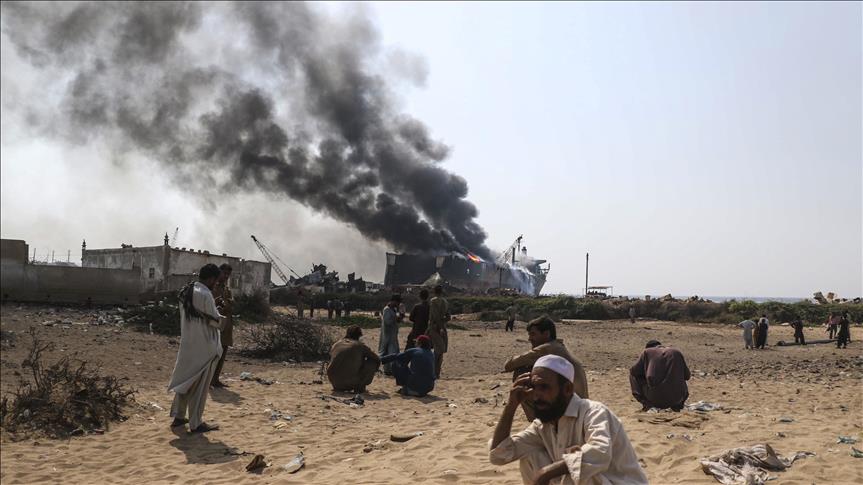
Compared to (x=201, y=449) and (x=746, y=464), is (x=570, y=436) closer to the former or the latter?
(x=746, y=464)

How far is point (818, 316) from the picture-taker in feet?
131

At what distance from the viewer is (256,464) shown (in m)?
6.06

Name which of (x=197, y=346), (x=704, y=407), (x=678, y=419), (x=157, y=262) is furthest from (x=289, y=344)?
(x=157, y=262)

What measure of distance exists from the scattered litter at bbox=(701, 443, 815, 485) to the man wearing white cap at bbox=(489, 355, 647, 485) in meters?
2.99

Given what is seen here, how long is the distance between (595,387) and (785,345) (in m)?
16.4

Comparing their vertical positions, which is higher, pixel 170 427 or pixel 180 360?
pixel 180 360

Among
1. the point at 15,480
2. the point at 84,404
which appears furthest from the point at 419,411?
the point at 15,480

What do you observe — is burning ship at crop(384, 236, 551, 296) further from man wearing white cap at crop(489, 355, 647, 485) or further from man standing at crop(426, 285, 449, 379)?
man wearing white cap at crop(489, 355, 647, 485)

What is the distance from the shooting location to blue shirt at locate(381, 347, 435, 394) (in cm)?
1055

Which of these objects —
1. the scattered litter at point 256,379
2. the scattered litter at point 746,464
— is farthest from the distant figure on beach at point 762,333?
the scattered litter at point 256,379

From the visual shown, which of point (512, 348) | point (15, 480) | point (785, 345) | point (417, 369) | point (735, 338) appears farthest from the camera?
point (735, 338)

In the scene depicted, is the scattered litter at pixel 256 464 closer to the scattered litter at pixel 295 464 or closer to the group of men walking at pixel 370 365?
the scattered litter at pixel 295 464

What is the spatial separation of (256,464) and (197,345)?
5.52 feet

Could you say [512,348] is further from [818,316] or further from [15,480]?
[818,316]
